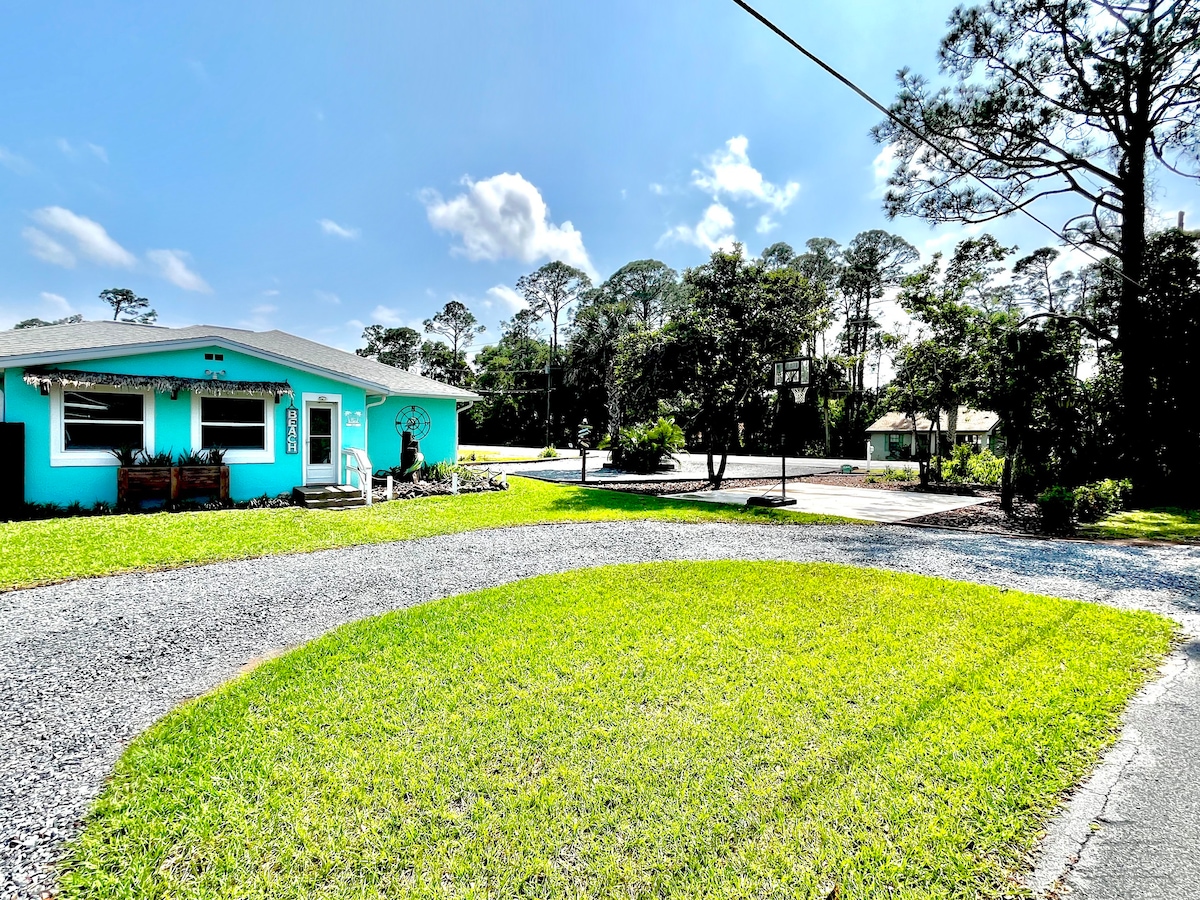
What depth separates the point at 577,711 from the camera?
291cm

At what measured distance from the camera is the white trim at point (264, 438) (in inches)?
385

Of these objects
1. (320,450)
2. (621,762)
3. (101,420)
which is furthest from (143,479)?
(621,762)

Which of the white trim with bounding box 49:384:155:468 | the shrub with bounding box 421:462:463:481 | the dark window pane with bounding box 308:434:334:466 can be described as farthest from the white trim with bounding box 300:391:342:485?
the shrub with bounding box 421:462:463:481

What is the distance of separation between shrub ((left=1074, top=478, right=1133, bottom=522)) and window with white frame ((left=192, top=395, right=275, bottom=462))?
53.7 ft

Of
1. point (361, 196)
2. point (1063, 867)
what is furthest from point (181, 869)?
point (361, 196)

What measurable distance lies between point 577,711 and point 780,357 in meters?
12.4

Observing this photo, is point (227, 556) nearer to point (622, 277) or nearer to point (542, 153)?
point (542, 153)

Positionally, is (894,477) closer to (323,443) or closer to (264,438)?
(323,443)

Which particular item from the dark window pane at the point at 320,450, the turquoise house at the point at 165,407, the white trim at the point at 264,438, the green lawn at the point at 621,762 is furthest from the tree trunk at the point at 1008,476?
the white trim at the point at 264,438

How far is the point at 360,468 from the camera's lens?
11.2m

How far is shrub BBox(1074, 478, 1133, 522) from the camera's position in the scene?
9.78 metres

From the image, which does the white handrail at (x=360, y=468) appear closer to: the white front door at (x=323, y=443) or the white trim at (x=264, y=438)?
the white front door at (x=323, y=443)

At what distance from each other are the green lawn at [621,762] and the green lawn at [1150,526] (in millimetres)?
6183

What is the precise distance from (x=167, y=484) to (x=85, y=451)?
1.36 m
